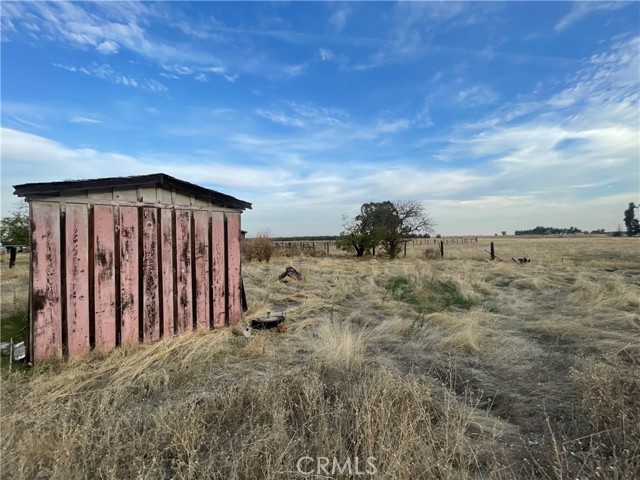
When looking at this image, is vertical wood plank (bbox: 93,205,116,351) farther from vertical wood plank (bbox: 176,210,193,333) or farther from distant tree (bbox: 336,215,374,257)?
distant tree (bbox: 336,215,374,257)

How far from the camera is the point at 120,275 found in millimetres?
4770

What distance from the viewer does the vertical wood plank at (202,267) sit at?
579 cm

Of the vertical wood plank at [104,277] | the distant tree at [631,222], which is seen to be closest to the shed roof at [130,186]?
the vertical wood plank at [104,277]

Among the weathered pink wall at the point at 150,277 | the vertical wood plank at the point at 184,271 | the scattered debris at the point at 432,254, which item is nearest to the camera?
the weathered pink wall at the point at 150,277

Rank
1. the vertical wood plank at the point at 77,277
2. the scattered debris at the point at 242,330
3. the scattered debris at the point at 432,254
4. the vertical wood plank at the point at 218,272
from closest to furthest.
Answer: the vertical wood plank at the point at 77,277, the scattered debris at the point at 242,330, the vertical wood plank at the point at 218,272, the scattered debris at the point at 432,254

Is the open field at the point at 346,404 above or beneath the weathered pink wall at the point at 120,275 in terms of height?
beneath

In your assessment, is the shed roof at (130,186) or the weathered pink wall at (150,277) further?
the weathered pink wall at (150,277)

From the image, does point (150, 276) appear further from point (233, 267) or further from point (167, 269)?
point (233, 267)

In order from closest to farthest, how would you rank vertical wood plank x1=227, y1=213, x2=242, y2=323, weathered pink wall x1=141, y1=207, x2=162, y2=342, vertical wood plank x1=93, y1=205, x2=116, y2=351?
vertical wood plank x1=93, y1=205, x2=116, y2=351 → weathered pink wall x1=141, y1=207, x2=162, y2=342 → vertical wood plank x1=227, y1=213, x2=242, y2=323

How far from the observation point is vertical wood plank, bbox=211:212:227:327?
20.1ft

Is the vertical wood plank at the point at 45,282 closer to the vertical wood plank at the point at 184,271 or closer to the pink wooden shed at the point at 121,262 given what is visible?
the pink wooden shed at the point at 121,262

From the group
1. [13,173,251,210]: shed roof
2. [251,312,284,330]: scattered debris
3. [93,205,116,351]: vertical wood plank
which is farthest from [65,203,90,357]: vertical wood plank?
[251,312,284,330]: scattered debris

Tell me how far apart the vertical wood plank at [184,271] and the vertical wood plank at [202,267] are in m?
0.14

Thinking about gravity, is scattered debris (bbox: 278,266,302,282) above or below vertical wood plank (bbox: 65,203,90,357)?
below
